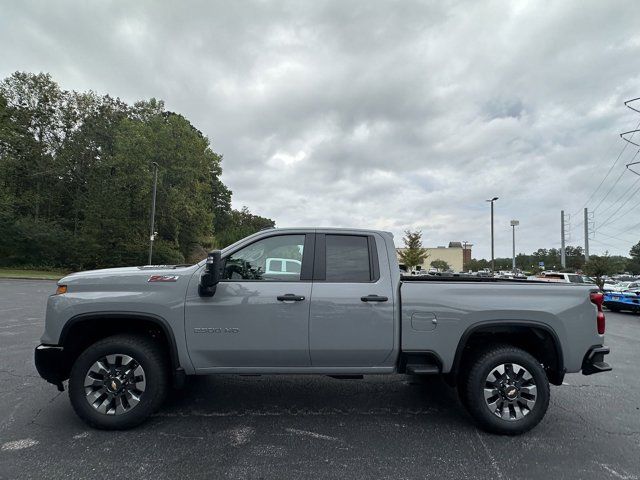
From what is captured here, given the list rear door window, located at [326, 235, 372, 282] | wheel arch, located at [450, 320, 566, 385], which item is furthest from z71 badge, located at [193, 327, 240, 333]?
wheel arch, located at [450, 320, 566, 385]

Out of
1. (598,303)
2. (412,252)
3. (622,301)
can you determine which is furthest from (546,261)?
(598,303)

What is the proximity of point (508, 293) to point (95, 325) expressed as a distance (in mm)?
4113

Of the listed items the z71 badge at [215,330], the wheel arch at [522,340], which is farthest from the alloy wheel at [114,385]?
the wheel arch at [522,340]

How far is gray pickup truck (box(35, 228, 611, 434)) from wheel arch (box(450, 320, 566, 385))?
0.06ft

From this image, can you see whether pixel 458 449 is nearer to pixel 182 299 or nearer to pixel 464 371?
pixel 464 371

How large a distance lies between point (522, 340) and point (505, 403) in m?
0.74

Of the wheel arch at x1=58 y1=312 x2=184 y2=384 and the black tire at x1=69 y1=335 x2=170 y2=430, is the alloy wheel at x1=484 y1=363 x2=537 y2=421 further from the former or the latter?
the black tire at x1=69 y1=335 x2=170 y2=430

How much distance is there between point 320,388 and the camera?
5.04m

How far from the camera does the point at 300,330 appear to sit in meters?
3.76

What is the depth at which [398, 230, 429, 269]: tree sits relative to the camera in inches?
1966

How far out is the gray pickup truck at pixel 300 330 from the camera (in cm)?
371

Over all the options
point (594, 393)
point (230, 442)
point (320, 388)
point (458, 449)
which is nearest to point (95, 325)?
point (230, 442)

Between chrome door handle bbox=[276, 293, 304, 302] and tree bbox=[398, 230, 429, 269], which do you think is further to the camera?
tree bbox=[398, 230, 429, 269]

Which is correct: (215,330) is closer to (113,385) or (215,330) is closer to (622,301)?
(113,385)
